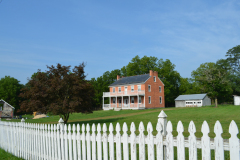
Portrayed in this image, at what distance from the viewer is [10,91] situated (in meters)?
63.2

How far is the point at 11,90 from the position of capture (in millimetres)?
63562

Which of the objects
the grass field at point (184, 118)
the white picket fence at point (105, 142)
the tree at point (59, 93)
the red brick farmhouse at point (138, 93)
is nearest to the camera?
the white picket fence at point (105, 142)

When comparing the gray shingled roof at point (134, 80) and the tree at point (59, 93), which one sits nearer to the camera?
the tree at point (59, 93)

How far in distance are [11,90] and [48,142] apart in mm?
65075

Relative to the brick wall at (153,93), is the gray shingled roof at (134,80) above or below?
above

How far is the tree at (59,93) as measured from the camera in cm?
1711

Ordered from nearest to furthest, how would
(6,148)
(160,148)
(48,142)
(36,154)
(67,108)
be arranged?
(160,148), (48,142), (36,154), (6,148), (67,108)

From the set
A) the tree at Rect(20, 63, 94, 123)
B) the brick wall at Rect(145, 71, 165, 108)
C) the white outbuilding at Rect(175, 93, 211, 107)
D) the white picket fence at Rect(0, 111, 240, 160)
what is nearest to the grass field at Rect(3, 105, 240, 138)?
the tree at Rect(20, 63, 94, 123)

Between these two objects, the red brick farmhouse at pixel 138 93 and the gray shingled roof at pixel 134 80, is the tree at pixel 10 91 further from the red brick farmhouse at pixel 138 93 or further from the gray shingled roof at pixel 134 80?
the gray shingled roof at pixel 134 80

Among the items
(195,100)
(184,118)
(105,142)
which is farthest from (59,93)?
(195,100)

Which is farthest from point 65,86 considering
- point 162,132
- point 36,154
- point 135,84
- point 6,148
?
point 135,84

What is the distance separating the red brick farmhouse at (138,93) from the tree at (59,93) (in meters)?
27.9

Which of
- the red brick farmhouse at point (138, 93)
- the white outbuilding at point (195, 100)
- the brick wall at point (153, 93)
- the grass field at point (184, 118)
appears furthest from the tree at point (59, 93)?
the white outbuilding at point (195, 100)

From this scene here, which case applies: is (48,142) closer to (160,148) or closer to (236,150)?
(160,148)
